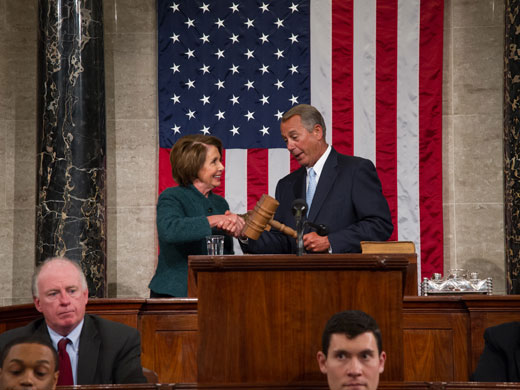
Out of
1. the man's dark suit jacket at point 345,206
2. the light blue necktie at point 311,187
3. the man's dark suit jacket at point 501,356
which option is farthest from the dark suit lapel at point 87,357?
the light blue necktie at point 311,187

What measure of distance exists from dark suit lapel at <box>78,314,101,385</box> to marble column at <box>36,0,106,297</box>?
335 cm

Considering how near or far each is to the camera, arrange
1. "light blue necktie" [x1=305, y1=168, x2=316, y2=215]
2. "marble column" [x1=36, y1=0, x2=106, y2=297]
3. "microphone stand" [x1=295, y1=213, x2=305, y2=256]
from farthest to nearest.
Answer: "marble column" [x1=36, y1=0, x2=106, y2=297]
"light blue necktie" [x1=305, y1=168, x2=316, y2=215]
"microphone stand" [x1=295, y1=213, x2=305, y2=256]

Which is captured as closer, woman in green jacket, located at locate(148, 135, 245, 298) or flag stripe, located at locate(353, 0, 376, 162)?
woman in green jacket, located at locate(148, 135, 245, 298)

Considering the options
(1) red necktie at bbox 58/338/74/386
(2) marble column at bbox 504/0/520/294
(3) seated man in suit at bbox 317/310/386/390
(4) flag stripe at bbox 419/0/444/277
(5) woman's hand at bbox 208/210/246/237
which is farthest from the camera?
(4) flag stripe at bbox 419/0/444/277

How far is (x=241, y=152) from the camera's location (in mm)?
8039

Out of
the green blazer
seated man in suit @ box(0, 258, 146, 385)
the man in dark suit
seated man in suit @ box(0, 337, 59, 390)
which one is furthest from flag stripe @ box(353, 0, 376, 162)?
seated man in suit @ box(0, 337, 59, 390)

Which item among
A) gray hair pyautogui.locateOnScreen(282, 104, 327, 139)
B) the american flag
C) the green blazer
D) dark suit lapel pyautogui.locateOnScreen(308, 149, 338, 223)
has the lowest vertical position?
the green blazer

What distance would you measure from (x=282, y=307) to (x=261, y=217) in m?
0.81

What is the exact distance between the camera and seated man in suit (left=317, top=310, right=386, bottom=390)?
9.00 feet

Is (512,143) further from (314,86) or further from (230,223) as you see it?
(230,223)

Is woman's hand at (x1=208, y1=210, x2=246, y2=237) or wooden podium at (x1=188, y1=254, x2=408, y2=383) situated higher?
woman's hand at (x1=208, y1=210, x2=246, y2=237)

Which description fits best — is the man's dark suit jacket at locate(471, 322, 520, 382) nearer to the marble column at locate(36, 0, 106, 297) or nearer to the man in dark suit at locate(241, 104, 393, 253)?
the man in dark suit at locate(241, 104, 393, 253)

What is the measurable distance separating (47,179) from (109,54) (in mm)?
2009

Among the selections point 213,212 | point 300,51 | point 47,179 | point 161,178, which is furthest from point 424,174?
point 47,179
